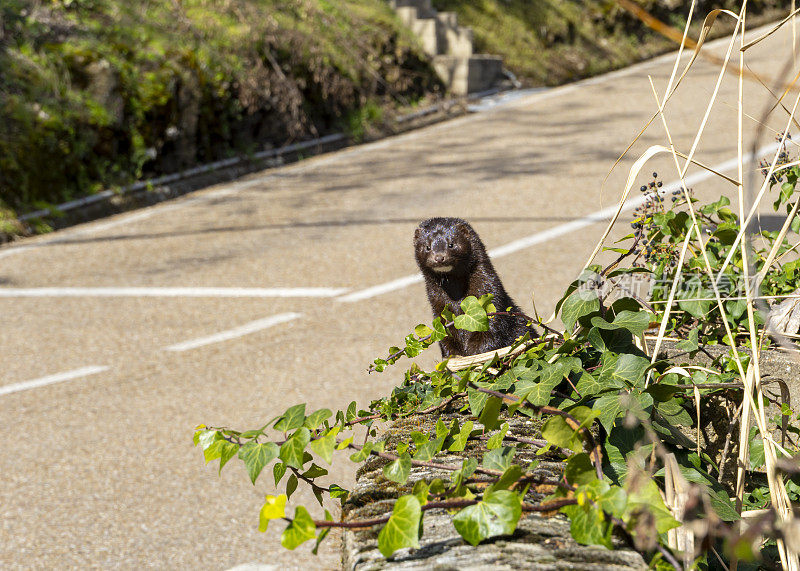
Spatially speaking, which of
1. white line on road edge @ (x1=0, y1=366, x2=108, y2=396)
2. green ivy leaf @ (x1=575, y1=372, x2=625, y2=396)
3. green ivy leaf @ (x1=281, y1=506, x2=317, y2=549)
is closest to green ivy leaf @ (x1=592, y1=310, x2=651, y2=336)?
green ivy leaf @ (x1=575, y1=372, x2=625, y2=396)

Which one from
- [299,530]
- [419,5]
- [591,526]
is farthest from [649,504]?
[419,5]

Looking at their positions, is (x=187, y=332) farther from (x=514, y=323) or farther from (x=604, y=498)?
(x=604, y=498)

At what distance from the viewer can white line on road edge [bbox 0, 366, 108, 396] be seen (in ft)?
17.6

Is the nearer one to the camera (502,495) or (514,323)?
(502,495)

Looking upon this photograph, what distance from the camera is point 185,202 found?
9.78m

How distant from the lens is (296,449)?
1.62m

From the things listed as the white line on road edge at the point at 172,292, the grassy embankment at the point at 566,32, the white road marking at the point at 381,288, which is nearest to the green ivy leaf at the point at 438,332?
the white road marking at the point at 381,288

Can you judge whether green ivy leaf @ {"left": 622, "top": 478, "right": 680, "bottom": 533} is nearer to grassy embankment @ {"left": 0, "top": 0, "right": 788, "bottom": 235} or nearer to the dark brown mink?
the dark brown mink

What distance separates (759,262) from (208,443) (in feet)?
6.50

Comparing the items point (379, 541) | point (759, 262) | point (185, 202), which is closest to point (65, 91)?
point (185, 202)

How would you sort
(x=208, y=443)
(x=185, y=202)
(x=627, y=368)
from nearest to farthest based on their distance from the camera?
(x=208, y=443) → (x=627, y=368) → (x=185, y=202)

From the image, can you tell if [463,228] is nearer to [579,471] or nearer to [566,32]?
[579,471]

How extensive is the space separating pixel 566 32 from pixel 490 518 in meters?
14.9

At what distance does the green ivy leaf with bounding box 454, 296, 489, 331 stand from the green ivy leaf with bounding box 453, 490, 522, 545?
2.06ft
